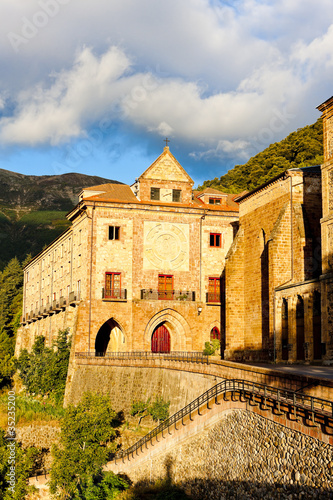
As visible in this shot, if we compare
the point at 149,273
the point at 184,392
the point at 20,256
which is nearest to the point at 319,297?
the point at 184,392

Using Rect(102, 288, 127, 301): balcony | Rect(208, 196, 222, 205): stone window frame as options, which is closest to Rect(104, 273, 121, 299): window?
Rect(102, 288, 127, 301): balcony

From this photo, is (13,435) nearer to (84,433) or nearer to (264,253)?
(84,433)

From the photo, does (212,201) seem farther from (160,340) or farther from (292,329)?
(292,329)

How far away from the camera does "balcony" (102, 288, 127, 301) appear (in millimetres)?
47531

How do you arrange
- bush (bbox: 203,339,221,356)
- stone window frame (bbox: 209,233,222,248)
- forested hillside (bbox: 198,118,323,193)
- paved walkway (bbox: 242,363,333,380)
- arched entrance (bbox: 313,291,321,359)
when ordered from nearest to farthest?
paved walkway (bbox: 242,363,333,380)
arched entrance (bbox: 313,291,321,359)
bush (bbox: 203,339,221,356)
stone window frame (bbox: 209,233,222,248)
forested hillside (bbox: 198,118,323,193)

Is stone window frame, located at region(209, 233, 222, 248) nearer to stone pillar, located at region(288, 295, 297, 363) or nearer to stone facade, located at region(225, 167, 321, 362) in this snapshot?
stone facade, located at region(225, 167, 321, 362)

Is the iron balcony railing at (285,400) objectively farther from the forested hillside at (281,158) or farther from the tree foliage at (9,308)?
the forested hillside at (281,158)

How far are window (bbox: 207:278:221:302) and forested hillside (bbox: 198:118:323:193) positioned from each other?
2636 centimetres

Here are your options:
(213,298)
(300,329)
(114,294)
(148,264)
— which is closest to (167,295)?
(148,264)

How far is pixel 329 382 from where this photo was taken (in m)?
18.7

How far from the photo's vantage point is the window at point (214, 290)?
50.2 meters

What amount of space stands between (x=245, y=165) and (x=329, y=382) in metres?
74.9

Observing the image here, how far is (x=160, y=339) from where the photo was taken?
163 feet

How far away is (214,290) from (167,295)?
13.4 feet
